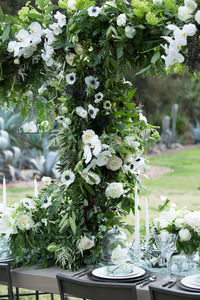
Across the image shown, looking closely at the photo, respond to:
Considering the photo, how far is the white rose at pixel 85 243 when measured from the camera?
7.63 feet

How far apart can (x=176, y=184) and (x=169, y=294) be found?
7752 mm

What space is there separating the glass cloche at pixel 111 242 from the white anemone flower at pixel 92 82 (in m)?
0.71

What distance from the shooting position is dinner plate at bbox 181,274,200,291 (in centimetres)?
195

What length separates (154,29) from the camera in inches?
82.5

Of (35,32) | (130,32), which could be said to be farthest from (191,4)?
(35,32)

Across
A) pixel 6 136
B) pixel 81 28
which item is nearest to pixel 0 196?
pixel 6 136

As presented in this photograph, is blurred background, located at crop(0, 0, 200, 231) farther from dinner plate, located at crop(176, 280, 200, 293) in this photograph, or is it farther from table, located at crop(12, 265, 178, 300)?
dinner plate, located at crop(176, 280, 200, 293)

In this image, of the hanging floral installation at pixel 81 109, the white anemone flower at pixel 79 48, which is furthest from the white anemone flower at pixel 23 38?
the white anemone flower at pixel 79 48

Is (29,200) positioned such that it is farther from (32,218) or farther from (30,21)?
Result: (30,21)

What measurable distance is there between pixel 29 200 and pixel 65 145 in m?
0.37

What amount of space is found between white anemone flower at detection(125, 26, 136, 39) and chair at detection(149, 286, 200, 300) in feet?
3.57

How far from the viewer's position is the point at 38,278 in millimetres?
2270

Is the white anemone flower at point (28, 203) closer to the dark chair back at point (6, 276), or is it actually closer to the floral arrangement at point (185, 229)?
the dark chair back at point (6, 276)

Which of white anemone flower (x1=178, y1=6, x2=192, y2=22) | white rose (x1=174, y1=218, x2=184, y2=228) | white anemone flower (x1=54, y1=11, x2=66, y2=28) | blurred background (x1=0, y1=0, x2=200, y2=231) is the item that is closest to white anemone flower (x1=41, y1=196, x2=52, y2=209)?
white rose (x1=174, y1=218, x2=184, y2=228)
